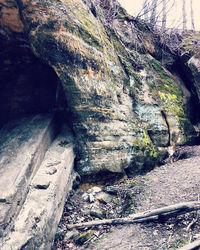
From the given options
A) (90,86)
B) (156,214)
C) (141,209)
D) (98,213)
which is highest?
(90,86)

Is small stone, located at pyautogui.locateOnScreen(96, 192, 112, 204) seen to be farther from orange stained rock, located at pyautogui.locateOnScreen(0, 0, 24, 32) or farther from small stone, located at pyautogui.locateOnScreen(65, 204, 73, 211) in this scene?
orange stained rock, located at pyautogui.locateOnScreen(0, 0, 24, 32)

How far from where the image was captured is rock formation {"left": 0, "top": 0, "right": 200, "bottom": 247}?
3.31m

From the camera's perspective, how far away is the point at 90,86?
376 centimetres

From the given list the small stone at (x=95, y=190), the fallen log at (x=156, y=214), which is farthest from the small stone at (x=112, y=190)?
the fallen log at (x=156, y=214)

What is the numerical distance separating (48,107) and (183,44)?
523cm

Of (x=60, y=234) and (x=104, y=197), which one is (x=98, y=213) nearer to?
(x=104, y=197)

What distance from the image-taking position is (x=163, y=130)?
5.00m

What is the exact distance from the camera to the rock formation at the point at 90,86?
3.31 m

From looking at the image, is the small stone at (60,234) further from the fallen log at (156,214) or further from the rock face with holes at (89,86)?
the rock face with holes at (89,86)

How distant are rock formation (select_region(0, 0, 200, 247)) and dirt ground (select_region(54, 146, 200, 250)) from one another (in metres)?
0.48

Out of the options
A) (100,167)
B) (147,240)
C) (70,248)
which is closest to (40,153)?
(100,167)

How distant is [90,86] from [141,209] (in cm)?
221

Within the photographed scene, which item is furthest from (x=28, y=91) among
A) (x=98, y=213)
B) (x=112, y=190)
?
(x=98, y=213)

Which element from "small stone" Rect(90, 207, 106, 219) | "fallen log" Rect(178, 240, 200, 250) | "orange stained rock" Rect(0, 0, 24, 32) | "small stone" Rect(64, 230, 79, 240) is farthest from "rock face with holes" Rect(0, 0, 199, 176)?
"fallen log" Rect(178, 240, 200, 250)
